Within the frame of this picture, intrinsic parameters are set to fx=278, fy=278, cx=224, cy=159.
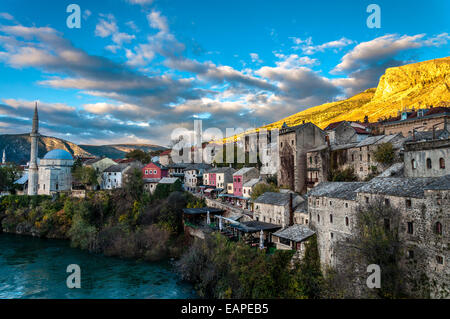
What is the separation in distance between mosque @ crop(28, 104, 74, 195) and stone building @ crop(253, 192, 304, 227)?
178 feet

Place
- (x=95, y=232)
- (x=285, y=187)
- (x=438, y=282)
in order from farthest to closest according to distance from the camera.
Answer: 1. (x=95, y=232)
2. (x=285, y=187)
3. (x=438, y=282)

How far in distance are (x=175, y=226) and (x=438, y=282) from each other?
128ft

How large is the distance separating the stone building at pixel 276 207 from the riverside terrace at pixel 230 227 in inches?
46.7

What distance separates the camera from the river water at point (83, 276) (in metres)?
29.8

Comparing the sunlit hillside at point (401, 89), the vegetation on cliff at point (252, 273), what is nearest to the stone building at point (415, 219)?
the vegetation on cliff at point (252, 273)

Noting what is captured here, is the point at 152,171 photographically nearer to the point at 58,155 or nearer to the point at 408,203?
the point at 58,155

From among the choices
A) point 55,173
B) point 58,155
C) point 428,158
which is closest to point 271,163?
point 428,158

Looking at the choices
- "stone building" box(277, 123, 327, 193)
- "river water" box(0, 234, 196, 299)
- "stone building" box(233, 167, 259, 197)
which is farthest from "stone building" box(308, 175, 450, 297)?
"stone building" box(233, 167, 259, 197)

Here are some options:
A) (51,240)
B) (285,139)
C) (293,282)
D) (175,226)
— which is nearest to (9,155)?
(51,240)

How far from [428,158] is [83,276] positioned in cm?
3939

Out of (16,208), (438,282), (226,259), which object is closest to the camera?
(438,282)

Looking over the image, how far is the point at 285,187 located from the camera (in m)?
46.9

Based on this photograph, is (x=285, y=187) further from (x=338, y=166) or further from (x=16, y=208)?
(x=16, y=208)

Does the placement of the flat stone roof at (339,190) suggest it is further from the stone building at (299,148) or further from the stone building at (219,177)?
the stone building at (219,177)
